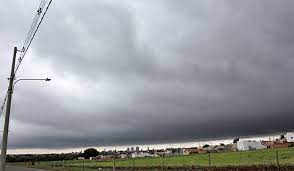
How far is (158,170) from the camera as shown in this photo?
172ft

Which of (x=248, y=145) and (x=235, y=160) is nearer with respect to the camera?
(x=235, y=160)

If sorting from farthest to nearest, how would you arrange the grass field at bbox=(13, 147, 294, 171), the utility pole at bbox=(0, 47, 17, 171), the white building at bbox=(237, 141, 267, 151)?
the white building at bbox=(237, 141, 267, 151) → the grass field at bbox=(13, 147, 294, 171) → the utility pole at bbox=(0, 47, 17, 171)

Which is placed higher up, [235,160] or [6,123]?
[6,123]

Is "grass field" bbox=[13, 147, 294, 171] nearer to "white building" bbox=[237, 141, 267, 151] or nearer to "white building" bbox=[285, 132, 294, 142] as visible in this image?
"white building" bbox=[237, 141, 267, 151]

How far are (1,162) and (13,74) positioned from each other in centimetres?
381

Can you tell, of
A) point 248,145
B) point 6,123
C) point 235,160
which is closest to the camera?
point 6,123

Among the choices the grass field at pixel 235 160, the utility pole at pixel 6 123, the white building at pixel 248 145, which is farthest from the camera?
the white building at pixel 248 145

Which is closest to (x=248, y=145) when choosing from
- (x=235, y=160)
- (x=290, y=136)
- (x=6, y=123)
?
(x=290, y=136)

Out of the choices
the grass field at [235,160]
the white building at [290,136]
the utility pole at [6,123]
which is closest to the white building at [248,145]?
the white building at [290,136]

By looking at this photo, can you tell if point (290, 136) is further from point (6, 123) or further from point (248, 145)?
point (6, 123)

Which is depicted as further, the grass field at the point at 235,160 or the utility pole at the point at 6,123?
the grass field at the point at 235,160

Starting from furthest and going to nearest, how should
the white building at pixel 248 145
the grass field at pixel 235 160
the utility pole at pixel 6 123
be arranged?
the white building at pixel 248 145 → the grass field at pixel 235 160 → the utility pole at pixel 6 123

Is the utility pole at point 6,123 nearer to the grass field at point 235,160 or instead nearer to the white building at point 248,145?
the grass field at point 235,160

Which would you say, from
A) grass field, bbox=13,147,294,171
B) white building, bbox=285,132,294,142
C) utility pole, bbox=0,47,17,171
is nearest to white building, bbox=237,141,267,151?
white building, bbox=285,132,294,142
